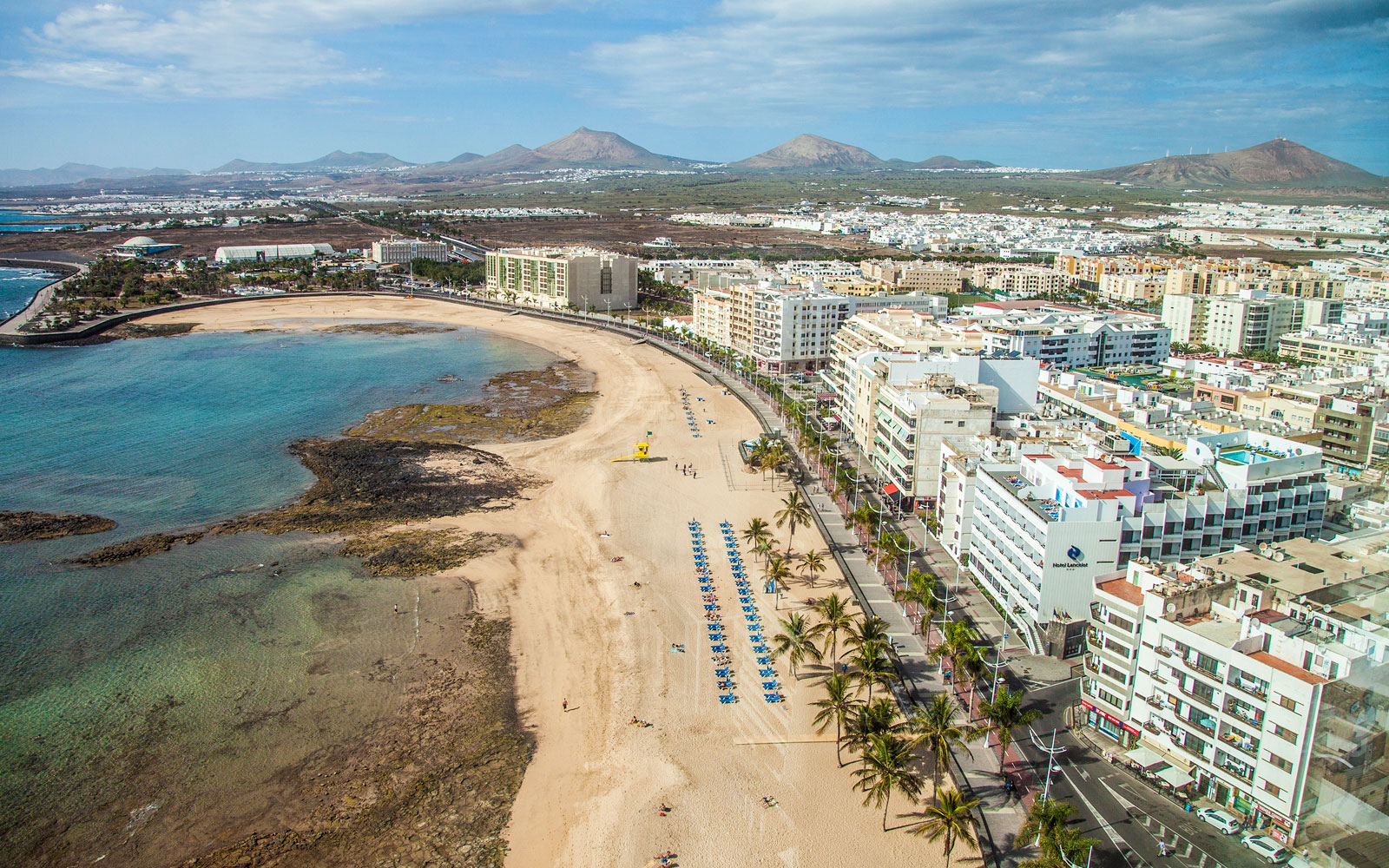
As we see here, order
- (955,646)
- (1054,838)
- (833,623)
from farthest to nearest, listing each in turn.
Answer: (833,623), (955,646), (1054,838)

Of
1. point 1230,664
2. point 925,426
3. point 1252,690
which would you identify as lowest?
point 1252,690

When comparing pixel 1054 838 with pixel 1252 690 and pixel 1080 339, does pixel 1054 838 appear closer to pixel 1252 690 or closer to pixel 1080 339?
pixel 1252 690

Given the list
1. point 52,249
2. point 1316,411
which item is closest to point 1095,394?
point 1316,411

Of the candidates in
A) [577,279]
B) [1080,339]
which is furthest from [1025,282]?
[577,279]

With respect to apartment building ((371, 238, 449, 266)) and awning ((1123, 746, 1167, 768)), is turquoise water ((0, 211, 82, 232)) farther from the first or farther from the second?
awning ((1123, 746, 1167, 768))

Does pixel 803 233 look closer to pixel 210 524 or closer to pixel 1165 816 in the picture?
pixel 210 524
